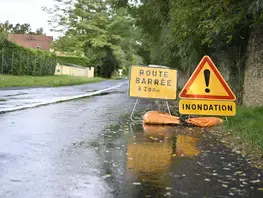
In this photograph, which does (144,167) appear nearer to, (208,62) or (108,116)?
(208,62)

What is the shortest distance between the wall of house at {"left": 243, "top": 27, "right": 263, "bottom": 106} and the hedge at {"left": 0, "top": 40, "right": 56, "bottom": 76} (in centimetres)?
2548

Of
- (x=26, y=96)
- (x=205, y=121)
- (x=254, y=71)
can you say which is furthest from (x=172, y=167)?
(x=26, y=96)

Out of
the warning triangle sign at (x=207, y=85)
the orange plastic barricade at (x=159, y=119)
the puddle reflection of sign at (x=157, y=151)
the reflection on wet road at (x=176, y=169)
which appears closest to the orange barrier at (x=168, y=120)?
the orange plastic barricade at (x=159, y=119)

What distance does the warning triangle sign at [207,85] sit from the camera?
10.3 m

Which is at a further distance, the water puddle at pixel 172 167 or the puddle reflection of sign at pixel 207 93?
the puddle reflection of sign at pixel 207 93

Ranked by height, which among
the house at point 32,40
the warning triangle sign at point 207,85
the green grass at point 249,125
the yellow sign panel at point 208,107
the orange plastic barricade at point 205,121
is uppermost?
the house at point 32,40

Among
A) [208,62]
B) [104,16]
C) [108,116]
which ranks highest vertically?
[104,16]

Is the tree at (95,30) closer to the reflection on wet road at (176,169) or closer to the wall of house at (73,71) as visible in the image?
the wall of house at (73,71)

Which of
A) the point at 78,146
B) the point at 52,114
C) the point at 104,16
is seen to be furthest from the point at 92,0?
the point at 78,146

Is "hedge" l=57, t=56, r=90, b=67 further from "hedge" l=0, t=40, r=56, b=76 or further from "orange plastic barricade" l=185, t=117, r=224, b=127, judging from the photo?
"orange plastic barricade" l=185, t=117, r=224, b=127

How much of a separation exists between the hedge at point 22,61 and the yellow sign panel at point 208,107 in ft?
87.0

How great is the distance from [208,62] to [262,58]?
253 centimetres

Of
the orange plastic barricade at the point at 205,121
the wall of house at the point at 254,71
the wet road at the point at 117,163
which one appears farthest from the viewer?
the wall of house at the point at 254,71

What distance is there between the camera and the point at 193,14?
11492 mm
